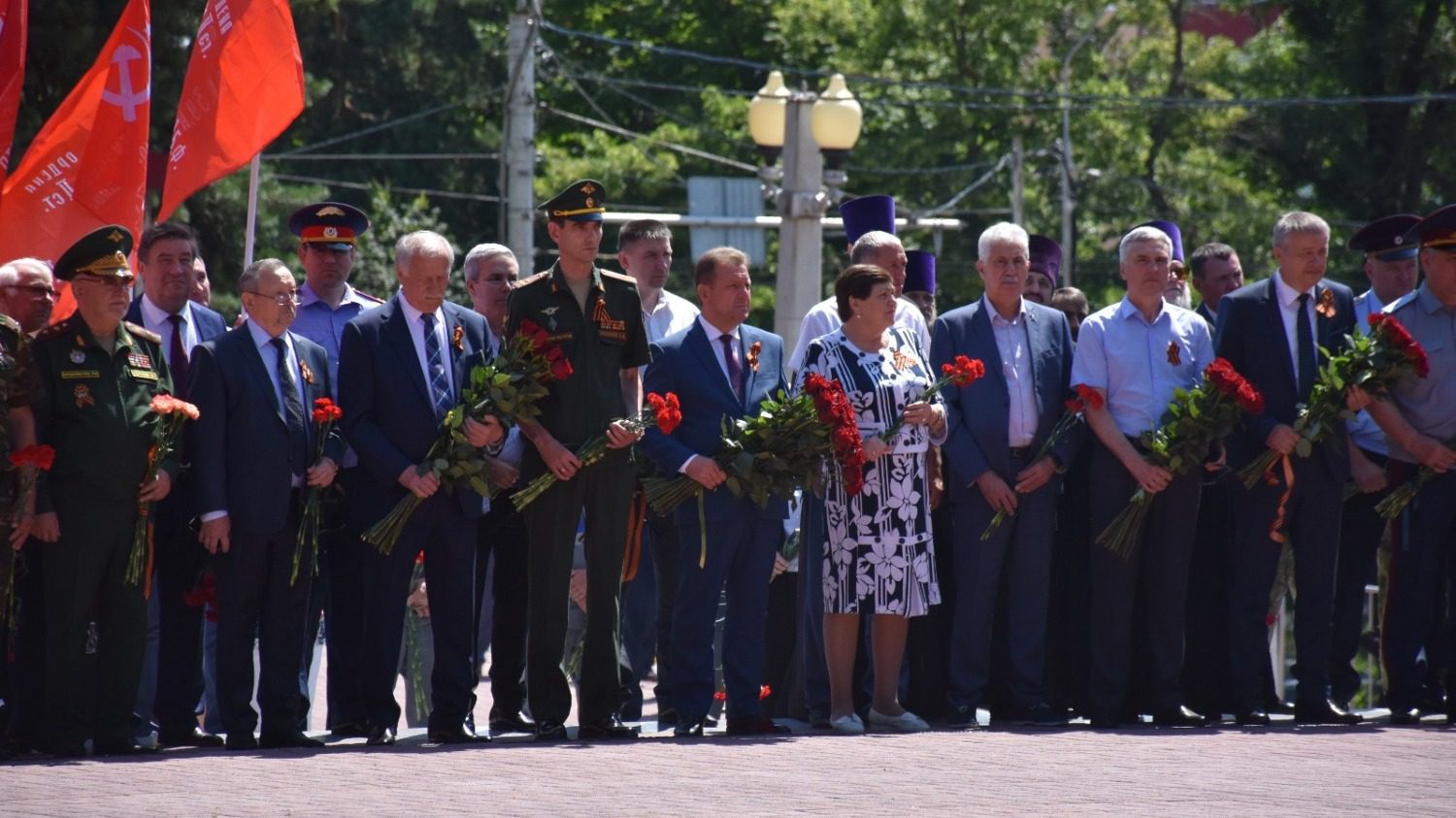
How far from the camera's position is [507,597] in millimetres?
9938

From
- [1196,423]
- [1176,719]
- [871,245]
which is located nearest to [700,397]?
[871,245]

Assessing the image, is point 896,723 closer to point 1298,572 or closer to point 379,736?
point 1298,572

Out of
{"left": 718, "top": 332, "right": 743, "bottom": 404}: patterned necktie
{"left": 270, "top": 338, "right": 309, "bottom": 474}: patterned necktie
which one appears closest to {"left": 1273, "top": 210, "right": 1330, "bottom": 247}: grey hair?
{"left": 718, "top": 332, "right": 743, "bottom": 404}: patterned necktie

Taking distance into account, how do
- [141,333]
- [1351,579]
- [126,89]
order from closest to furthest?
[141,333], [1351,579], [126,89]

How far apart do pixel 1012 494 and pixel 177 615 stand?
159 inches

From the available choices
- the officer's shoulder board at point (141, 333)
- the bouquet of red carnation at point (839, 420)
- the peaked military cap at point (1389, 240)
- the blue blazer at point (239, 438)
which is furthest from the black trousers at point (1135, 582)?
the officer's shoulder board at point (141, 333)

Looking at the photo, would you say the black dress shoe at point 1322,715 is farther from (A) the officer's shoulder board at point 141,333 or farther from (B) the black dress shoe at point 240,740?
(A) the officer's shoulder board at point 141,333

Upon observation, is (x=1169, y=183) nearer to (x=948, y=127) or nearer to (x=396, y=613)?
(x=948, y=127)

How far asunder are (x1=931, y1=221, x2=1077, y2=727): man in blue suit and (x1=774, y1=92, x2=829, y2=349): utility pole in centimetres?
940

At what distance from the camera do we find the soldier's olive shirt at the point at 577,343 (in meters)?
9.40

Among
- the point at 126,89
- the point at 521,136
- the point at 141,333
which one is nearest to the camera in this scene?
the point at 141,333

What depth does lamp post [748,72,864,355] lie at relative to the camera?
64.5 feet

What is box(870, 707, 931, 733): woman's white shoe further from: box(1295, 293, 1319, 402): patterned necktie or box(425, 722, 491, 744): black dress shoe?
box(1295, 293, 1319, 402): patterned necktie

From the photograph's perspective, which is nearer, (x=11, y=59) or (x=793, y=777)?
(x=793, y=777)
